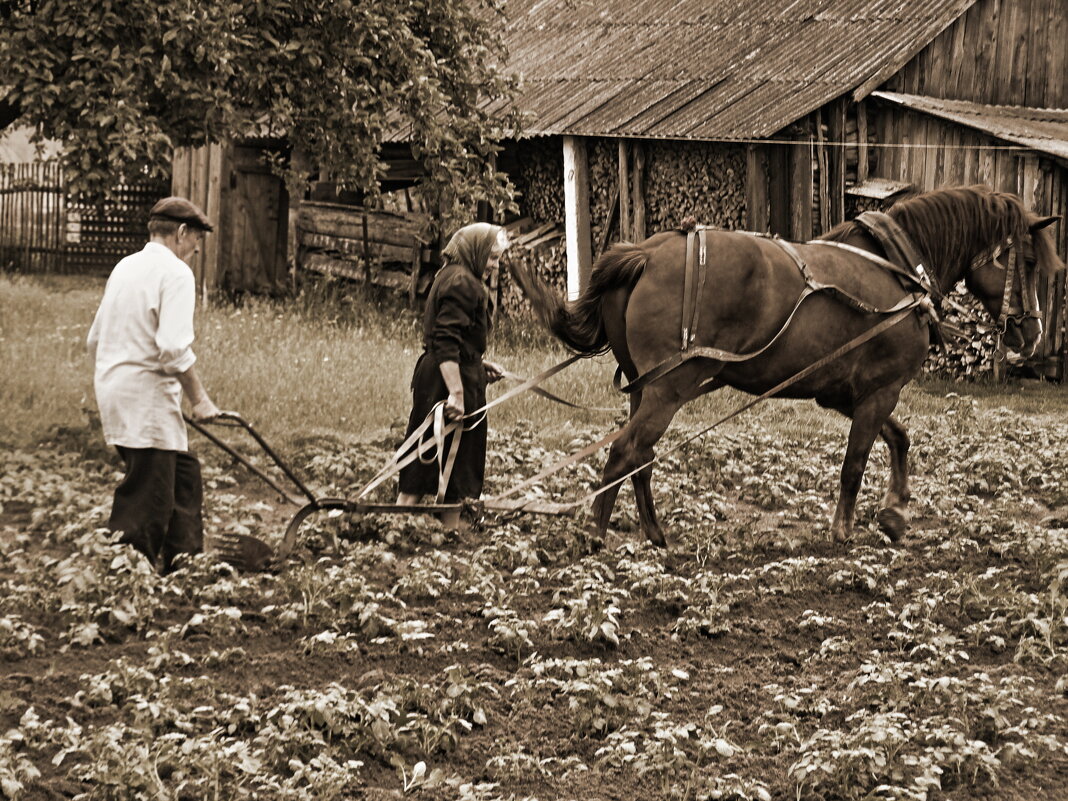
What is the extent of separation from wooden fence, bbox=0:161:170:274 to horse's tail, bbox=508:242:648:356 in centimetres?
1637

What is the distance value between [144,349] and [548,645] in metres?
2.15

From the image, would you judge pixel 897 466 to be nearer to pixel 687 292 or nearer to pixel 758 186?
pixel 687 292

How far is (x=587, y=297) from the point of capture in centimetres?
770

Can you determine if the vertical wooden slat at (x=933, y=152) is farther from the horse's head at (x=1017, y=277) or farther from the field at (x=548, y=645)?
the horse's head at (x=1017, y=277)

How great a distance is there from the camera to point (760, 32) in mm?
17125

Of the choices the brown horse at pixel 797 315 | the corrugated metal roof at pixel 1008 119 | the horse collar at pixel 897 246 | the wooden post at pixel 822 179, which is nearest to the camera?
the brown horse at pixel 797 315

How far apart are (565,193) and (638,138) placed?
122 cm

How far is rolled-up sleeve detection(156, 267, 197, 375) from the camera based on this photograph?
6227mm

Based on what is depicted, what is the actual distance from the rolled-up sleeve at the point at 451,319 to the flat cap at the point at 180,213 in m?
1.43

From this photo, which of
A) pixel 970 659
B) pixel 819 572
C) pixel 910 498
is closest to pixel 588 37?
pixel 910 498

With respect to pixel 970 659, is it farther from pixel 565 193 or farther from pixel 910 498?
pixel 565 193

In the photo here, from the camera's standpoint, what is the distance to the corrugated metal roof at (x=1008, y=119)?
13953 mm

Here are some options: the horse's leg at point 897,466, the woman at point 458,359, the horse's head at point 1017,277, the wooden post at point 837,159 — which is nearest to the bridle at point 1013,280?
the horse's head at point 1017,277

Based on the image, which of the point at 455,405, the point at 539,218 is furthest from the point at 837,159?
the point at 455,405
